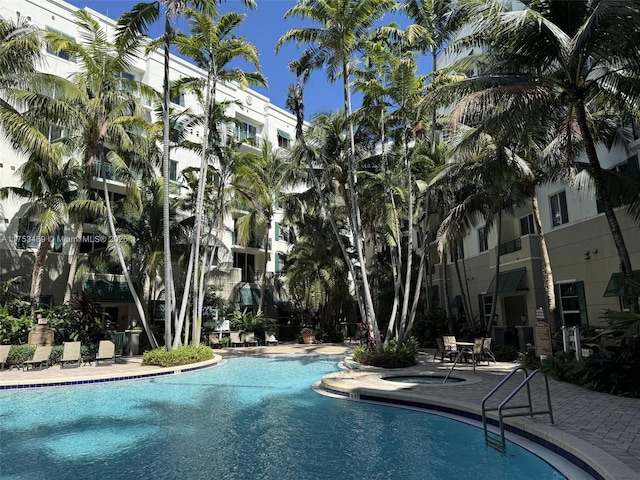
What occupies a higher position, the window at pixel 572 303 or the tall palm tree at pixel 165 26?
the tall palm tree at pixel 165 26

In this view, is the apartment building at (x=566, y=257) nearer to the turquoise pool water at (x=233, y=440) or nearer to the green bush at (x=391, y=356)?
the green bush at (x=391, y=356)

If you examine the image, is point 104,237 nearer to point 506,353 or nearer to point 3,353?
point 3,353

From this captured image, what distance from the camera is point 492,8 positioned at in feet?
38.4

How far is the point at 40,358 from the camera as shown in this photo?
15023mm

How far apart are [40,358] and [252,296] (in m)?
16.7

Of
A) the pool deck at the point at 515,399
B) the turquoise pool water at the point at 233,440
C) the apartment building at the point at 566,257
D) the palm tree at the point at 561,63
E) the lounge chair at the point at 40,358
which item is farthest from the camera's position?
the apartment building at the point at 566,257

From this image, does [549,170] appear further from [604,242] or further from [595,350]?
[595,350]

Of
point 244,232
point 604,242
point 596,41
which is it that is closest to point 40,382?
point 244,232

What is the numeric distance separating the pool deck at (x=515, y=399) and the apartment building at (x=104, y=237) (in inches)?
284

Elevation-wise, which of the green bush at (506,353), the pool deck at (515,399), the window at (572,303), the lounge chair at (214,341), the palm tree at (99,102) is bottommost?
the pool deck at (515,399)

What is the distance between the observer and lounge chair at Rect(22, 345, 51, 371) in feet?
49.0

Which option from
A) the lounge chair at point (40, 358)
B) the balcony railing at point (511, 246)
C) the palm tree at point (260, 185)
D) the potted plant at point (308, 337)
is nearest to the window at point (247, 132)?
the palm tree at point (260, 185)

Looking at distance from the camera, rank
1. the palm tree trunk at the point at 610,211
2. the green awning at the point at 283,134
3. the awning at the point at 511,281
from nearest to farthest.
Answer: the palm tree trunk at the point at 610,211 → the awning at the point at 511,281 → the green awning at the point at 283,134

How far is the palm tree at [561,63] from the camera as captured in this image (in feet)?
33.7
